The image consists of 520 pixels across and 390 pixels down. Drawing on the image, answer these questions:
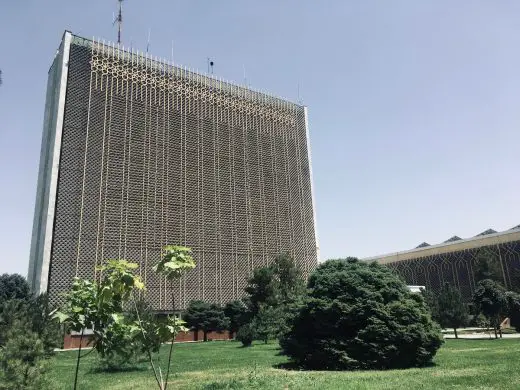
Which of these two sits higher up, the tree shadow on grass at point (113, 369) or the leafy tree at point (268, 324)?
the leafy tree at point (268, 324)

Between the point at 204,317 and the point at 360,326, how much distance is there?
35833 millimetres

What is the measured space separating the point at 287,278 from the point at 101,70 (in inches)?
1331

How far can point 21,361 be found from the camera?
9906mm

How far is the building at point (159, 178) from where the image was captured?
4856cm

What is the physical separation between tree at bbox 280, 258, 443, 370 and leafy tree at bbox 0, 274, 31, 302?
2970 cm

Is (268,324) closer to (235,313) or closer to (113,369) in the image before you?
(235,313)

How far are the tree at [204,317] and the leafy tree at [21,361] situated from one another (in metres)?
40.4

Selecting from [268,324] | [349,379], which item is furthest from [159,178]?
[349,379]

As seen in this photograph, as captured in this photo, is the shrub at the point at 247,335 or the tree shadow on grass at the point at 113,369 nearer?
the tree shadow on grass at the point at 113,369

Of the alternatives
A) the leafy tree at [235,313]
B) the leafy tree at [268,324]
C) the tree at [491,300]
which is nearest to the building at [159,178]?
the leafy tree at [235,313]

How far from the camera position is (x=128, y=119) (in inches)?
2152

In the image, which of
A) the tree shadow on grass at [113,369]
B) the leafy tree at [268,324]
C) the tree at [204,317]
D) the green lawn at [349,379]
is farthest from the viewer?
the tree at [204,317]

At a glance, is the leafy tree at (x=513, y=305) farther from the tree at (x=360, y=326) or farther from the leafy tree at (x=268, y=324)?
the tree at (x=360, y=326)

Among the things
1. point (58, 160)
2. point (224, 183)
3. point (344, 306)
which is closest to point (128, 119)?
point (58, 160)
